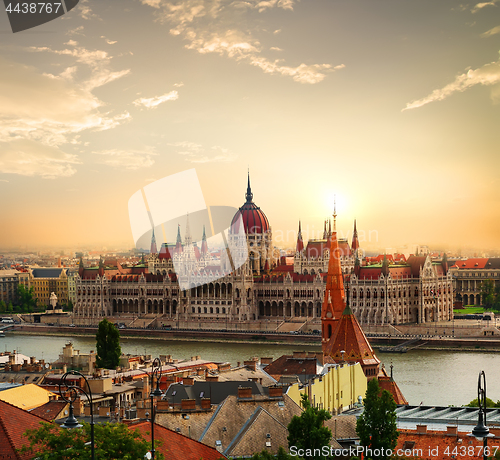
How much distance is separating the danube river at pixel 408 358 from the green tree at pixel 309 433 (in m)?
20.2

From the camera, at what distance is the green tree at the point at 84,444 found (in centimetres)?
1505

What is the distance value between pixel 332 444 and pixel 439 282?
208ft

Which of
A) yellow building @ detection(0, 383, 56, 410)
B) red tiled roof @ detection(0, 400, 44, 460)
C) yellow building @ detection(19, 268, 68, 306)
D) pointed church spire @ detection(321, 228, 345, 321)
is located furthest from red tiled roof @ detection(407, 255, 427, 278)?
red tiled roof @ detection(0, 400, 44, 460)

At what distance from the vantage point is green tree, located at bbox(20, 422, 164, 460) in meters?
15.1

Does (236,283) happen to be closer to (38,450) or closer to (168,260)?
(168,260)

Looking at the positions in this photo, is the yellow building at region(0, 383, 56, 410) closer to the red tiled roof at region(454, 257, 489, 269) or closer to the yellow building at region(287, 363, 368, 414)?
the yellow building at region(287, 363, 368, 414)

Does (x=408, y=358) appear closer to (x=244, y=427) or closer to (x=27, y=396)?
(x=27, y=396)

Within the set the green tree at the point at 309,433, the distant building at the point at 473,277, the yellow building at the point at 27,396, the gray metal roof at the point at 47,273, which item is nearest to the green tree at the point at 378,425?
the green tree at the point at 309,433

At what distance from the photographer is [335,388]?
27.1 metres

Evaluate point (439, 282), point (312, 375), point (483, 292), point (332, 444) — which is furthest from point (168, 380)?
point (483, 292)

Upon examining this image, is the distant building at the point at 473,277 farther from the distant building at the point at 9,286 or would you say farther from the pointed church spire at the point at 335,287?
the pointed church spire at the point at 335,287

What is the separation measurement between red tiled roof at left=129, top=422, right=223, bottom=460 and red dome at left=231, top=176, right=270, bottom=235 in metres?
76.3

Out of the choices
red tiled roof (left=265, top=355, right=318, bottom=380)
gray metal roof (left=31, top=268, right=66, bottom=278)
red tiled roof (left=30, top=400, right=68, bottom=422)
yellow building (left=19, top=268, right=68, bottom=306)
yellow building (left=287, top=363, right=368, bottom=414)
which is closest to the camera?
red tiled roof (left=30, top=400, right=68, bottom=422)

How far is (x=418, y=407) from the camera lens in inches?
1008
